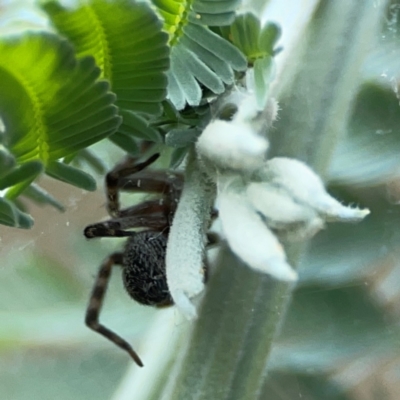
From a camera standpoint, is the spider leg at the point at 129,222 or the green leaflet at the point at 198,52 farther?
the spider leg at the point at 129,222

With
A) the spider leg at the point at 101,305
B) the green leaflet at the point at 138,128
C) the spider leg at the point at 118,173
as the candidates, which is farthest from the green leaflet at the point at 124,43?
the spider leg at the point at 101,305

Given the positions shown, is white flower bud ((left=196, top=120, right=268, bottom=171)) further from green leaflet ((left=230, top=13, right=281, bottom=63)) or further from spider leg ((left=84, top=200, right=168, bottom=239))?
spider leg ((left=84, top=200, right=168, bottom=239))

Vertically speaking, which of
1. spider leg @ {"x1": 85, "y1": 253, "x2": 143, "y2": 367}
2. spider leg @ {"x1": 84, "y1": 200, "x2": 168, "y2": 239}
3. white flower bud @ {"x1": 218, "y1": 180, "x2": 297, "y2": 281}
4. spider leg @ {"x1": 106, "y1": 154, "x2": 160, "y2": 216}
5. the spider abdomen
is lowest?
spider leg @ {"x1": 85, "y1": 253, "x2": 143, "y2": 367}

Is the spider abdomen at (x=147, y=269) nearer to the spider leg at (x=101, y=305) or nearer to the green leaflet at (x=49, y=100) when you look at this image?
the spider leg at (x=101, y=305)

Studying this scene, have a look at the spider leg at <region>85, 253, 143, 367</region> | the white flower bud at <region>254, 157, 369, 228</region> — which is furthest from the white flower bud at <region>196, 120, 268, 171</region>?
the spider leg at <region>85, 253, 143, 367</region>

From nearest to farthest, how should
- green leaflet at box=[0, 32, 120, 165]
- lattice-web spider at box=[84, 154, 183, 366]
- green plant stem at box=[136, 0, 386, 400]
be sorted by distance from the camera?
green leaflet at box=[0, 32, 120, 165] < green plant stem at box=[136, 0, 386, 400] < lattice-web spider at box=[84, 154, 183, 366]

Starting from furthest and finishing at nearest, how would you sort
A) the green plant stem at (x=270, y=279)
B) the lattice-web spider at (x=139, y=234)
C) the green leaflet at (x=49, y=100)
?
the lattice-web spider at (x=139, y=234) < the green plant stem at (x=270, y=279) < the green leaflet at (x=49, y=100)

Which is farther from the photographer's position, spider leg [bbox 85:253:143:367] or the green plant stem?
spider leg [bbox 85:253:143:367]

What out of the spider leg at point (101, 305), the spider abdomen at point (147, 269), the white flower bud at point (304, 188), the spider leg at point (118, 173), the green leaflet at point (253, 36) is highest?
the green leaflet at point (253, 36)
